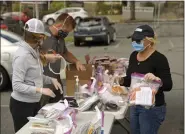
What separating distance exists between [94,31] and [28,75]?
14.3m

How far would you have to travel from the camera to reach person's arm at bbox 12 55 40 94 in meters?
3.17

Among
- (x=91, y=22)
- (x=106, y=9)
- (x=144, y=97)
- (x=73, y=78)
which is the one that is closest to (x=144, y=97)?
(x=144, y=97)

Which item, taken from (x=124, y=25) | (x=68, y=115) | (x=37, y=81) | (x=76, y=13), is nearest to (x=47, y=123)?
(x=68, y=115)

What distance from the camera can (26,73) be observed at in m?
3.28

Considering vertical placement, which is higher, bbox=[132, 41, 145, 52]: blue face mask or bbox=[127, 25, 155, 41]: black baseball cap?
bbox=[127, 25, 155, 41]: black baseball cap

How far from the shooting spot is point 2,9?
24.2m

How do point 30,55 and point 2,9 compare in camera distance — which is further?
point 2,9

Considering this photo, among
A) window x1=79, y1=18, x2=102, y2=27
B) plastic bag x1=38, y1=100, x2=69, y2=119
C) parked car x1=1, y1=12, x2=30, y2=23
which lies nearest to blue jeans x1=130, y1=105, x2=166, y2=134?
plastic bag x1=38, y1=100, x2=69, y2=119

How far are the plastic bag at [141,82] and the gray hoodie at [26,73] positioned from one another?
83 centimetres

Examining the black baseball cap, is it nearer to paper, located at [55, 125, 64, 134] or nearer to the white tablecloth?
the white tablecloth

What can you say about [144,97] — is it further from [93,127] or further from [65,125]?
[65,125]

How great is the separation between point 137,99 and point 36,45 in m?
1.01

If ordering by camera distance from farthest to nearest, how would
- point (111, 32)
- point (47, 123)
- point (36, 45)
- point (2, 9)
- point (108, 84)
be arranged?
point (2, 9), point (111, 32), point (108, 84), point (36, 45), point (47, 123)

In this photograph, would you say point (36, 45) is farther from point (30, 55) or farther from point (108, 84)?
point (108, 84)
